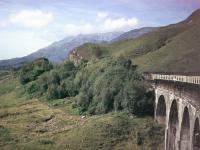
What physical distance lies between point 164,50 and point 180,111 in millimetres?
91031

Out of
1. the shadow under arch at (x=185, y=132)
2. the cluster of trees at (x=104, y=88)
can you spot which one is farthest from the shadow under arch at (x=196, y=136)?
the cluster of trees at (x=104, y=88)

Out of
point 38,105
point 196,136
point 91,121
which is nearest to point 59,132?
point 91,121

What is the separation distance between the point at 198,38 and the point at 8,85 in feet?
177

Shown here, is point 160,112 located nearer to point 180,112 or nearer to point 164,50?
point 180,112

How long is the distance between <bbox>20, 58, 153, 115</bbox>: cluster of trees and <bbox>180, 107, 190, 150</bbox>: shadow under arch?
21404 mm

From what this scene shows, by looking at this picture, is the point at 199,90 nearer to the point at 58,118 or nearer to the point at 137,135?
the point at 137,135

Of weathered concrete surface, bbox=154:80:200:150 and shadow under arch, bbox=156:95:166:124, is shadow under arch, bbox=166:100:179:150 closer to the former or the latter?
weathered concrete surface, bbox=154:80:200:150

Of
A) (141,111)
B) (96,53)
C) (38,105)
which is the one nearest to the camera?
(141,111)

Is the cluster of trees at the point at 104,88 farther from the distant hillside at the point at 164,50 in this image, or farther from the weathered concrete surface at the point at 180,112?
the distant hillside at the point at 164,50

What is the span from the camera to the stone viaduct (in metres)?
38.5

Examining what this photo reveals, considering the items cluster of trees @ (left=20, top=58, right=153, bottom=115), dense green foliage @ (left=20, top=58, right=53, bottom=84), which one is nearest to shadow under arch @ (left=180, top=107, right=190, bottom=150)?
cluster of trees @ (left=20, top=58, right=153, bottom=115)

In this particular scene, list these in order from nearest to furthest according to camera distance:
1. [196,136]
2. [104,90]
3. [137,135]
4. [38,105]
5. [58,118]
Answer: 1. [196,136]
2. [137,135]
3. [104,90]
4. [58,118]
5. [38,105]

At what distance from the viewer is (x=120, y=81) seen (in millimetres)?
73875

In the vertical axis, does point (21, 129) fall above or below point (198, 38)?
below
